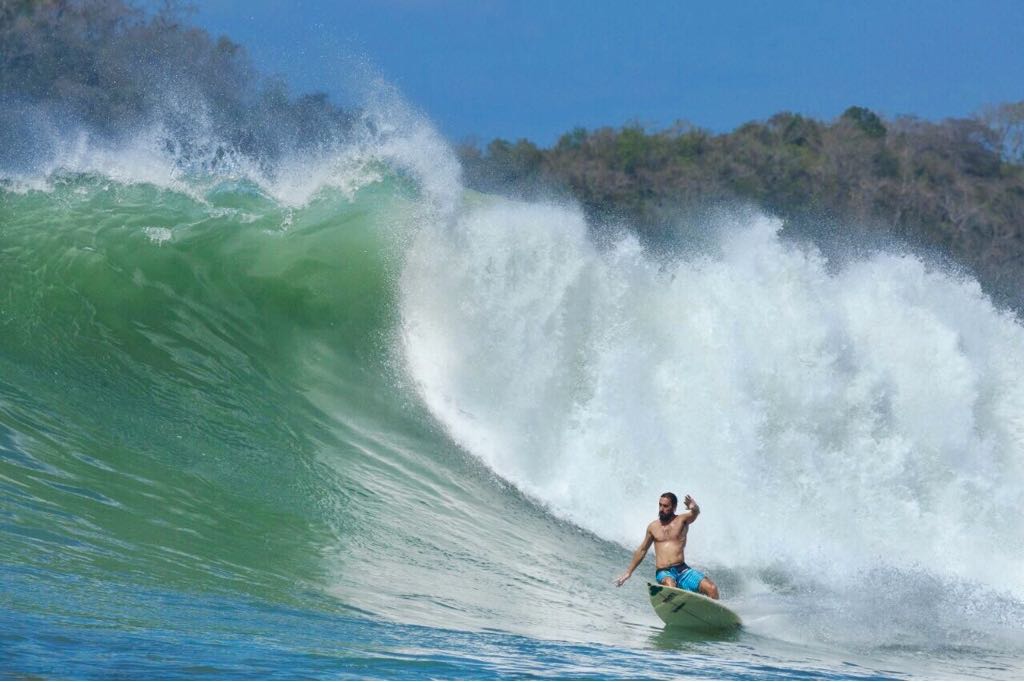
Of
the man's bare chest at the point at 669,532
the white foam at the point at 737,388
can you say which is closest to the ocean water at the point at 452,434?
the white foam at the point at 737,388

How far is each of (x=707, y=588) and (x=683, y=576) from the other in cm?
21

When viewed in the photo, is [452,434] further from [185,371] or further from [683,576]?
[683,576]

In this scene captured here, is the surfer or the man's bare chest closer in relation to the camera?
the surfer

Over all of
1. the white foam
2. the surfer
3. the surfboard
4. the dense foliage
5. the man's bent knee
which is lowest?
the surfboard

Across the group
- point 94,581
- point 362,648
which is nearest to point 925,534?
point 362,648

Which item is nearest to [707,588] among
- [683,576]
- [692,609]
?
[683,576]

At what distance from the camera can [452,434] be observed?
39.0 ft

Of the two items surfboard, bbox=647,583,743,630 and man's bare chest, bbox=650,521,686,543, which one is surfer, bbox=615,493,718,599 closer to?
man's bare chest, bbox=650,521,686,543

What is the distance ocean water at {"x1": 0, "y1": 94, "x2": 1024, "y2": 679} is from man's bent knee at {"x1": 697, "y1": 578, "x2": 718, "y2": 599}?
362mm

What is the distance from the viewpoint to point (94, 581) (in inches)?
264

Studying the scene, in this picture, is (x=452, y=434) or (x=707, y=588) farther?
(x=452, y=434)

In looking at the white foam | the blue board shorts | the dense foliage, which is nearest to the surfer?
the blue board shorts

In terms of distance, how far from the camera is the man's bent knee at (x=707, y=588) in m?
7.90

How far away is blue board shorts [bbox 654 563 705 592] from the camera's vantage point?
7.98 meters
